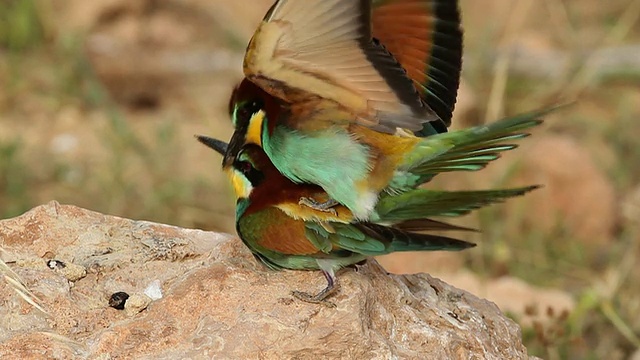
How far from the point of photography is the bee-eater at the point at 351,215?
7.66ft

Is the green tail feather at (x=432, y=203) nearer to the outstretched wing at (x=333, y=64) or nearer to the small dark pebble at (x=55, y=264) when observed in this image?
the outstretched wing at (x=333, y=64)

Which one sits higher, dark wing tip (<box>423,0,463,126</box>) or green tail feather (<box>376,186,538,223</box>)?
dark wing tip (<box>423,0,463,126</box>)

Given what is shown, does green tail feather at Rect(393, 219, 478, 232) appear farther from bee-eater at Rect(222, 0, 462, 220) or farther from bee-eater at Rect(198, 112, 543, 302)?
bee-eater at Rect(222, 0, 462, 220)

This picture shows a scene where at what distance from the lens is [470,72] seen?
6172 millimetres

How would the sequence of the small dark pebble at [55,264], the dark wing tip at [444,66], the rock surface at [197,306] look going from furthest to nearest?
1. the dark wing tip at [444,66]
2. the small dark pebble at [55,264]
3. the rock surface at [197,306]

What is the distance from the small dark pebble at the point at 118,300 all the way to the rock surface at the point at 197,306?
1 cm

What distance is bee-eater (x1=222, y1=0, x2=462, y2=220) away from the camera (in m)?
2.24

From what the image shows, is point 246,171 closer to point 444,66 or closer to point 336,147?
point 336,147

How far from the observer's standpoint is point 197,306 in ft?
7.54

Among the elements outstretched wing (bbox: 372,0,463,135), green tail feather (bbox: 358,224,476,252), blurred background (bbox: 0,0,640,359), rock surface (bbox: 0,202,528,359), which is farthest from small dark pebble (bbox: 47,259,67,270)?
blurred background (bbox: 0,0,640,359)

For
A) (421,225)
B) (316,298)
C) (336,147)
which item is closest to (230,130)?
(421,225)

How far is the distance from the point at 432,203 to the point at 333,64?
36 cm

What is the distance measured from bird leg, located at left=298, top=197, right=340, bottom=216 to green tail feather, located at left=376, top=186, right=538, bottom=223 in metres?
0.10

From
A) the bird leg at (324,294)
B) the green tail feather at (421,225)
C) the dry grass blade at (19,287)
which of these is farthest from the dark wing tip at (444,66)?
the dry grass blade at (19,287)
